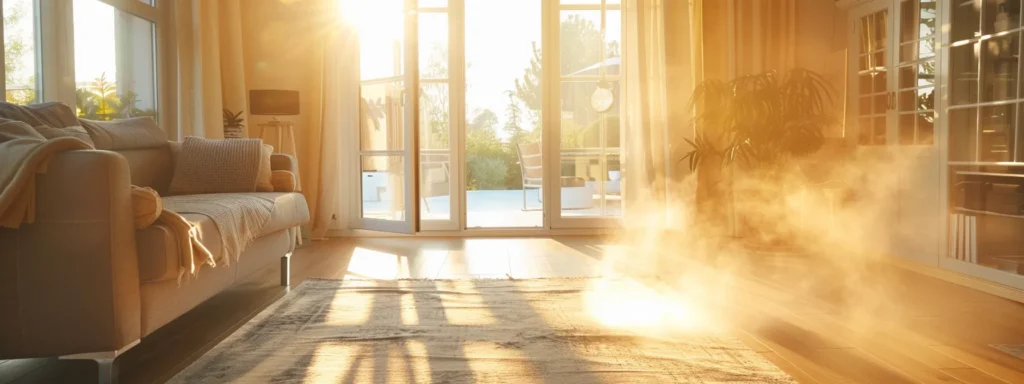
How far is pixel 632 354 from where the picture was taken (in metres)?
2.29

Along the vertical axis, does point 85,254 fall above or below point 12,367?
above

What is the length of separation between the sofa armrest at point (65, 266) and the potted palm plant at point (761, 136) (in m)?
3.89

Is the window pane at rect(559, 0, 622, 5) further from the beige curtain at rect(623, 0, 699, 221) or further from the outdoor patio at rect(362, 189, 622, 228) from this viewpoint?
the outdoor patio at rect(362, 189, 622, 228)

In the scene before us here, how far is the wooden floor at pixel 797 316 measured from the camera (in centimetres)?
221

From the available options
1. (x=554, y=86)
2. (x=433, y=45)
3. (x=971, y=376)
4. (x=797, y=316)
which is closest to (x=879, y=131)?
(x=797, y=316)

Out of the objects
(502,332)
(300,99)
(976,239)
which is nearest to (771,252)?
(976,239)

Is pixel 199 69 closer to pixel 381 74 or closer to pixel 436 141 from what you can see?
pixel 381 74

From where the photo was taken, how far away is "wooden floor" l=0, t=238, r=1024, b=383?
2.21m

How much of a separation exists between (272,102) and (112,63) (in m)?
1.22

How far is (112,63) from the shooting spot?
14.8 feet

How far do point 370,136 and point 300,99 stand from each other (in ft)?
2.13

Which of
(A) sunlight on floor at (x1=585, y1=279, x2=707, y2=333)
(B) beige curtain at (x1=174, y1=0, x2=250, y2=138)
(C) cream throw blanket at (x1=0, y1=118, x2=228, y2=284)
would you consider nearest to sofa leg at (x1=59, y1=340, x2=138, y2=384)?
(C) cream throw blanket at (x1=0, y1=118, x2=228, y2=284)

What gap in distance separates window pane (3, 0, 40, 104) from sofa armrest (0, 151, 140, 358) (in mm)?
1940

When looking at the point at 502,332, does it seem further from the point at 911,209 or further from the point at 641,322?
the point at 911,209
